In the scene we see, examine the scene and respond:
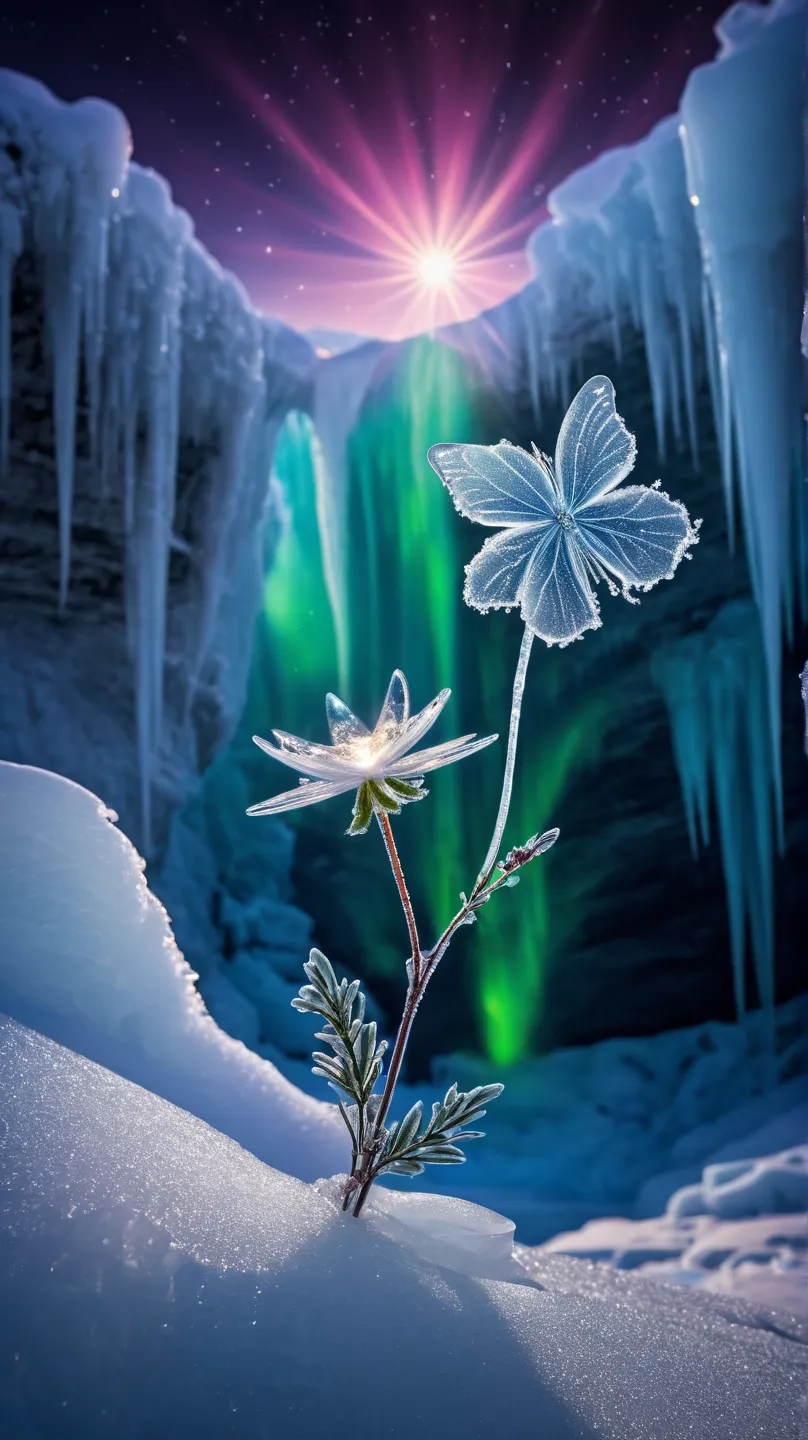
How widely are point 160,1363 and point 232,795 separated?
5008 mm

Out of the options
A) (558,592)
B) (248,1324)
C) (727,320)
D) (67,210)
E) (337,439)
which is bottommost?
(248,1324)

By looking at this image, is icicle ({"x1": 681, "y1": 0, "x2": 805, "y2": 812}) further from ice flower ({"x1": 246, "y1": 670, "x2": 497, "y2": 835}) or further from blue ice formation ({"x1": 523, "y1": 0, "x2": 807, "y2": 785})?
ice flower ({"x1": 246, "y1": 670, "x2": 497, "y2": 835})

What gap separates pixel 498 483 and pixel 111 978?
612mm

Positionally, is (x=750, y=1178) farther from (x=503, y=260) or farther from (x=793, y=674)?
(x=503, y=260)

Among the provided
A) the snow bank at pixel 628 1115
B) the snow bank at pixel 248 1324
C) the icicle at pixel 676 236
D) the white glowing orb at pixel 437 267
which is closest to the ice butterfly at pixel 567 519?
the snow bank at pixel 248 1324

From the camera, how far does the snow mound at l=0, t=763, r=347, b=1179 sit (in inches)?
28.0

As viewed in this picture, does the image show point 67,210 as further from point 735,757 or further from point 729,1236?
point 729,1236

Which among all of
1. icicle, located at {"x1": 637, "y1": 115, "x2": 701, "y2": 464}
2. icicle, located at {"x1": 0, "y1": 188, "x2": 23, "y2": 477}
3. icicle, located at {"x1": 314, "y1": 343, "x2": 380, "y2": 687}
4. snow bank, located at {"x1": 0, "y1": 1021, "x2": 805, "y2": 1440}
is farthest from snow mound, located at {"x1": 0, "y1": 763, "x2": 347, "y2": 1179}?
icicle, located at {"x1": 314, "y1": 343, "x2": 380, "y2": 687}

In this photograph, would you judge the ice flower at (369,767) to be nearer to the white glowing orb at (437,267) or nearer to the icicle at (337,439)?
the white glowing orb at (437,267)

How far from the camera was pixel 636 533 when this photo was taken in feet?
1.95

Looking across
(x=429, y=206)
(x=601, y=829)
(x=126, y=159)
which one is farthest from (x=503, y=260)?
(x=601, y=829)

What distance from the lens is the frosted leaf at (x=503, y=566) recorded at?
595mm

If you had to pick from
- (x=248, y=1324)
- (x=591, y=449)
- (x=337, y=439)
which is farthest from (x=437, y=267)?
(x=248, y=1324)

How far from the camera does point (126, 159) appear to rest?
2785mm
